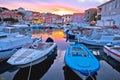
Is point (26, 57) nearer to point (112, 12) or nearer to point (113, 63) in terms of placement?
point (113, 63)

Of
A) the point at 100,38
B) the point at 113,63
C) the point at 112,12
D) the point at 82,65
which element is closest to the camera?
the point at 82,65

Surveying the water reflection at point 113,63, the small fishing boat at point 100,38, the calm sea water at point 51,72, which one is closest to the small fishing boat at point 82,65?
the calm sea water at point 51,72

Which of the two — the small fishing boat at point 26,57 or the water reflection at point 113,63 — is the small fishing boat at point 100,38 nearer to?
the water reflection at point 113,63

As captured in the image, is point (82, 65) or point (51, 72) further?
point (51, 72)

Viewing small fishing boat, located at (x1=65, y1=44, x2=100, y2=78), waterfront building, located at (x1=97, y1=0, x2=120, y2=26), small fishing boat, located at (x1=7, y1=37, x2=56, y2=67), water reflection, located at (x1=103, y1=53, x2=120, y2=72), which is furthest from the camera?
waterfront building, located at (x1=97, y1=0, x2=120, y2=26)

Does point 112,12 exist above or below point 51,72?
above

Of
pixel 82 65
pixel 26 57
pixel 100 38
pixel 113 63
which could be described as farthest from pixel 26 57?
pixel 100 38

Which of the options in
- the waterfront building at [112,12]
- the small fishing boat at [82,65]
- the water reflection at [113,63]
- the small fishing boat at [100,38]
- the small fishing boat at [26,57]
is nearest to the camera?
the small fishing boat at [82,65]

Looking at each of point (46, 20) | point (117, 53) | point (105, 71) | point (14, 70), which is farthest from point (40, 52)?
point (46, 20)

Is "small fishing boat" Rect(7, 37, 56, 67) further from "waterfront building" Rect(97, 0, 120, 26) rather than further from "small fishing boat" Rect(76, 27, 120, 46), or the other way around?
"waterfront building" Rect(97, 0, 120, 26)

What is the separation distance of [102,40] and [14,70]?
13681mm

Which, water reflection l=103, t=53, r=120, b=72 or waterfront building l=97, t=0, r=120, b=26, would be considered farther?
waterfront building l=97, t=0, r=120, b=26

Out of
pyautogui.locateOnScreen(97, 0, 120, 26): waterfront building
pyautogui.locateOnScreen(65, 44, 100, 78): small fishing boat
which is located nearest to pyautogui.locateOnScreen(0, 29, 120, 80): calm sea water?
pyautogui.locateOnScreen(65, 44, 100, 78): small fishing boat

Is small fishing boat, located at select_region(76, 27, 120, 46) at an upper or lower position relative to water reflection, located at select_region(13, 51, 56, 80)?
upper
